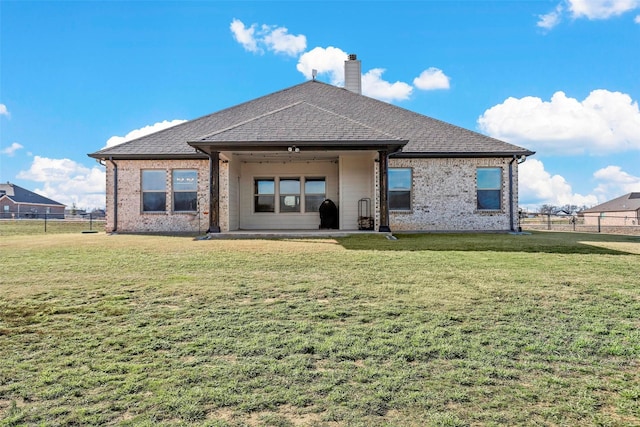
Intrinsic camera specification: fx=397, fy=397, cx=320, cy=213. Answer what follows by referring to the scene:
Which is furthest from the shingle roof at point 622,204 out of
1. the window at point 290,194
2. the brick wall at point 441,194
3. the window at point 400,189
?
the window at point 290,194

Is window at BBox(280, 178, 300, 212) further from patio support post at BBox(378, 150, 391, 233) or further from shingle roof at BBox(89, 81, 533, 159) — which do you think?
patio support post at BBox(378, 150, 391, 233)

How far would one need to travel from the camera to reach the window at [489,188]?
14727mm

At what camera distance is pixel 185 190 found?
14773 millimetres

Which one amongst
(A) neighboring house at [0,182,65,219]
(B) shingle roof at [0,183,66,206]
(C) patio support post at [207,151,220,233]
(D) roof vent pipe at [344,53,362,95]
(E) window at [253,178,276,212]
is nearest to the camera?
(C) patio support post at [207,151,220,233]

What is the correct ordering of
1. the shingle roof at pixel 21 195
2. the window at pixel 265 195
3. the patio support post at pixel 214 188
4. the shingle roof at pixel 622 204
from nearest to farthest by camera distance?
the patio support post at pixel 214 188, the window at pixel 265 195, the shingle roof at pixel 622 204, the shingle roof at pixel 21 195

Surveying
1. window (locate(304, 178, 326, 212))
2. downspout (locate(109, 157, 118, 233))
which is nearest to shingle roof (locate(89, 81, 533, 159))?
downspout (locate(109, 157, 118, 233))

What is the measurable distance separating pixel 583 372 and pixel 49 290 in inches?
217

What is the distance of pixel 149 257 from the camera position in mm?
7672

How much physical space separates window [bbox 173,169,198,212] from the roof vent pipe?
919 cm

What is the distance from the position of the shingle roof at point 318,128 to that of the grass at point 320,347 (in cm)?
638

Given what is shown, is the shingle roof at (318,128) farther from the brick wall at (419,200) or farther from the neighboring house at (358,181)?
the brick wall at (419,200)

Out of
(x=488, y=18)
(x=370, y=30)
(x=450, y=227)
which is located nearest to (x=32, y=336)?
(x=450, y=227)

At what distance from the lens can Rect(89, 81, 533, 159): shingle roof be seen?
1167cm

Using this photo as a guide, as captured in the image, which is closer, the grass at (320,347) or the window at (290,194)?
the grass at (320,347)
